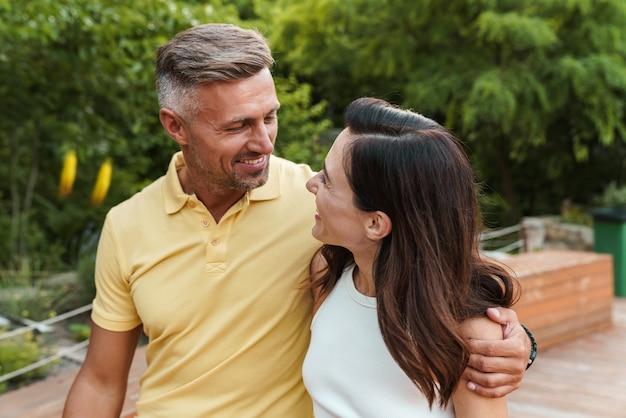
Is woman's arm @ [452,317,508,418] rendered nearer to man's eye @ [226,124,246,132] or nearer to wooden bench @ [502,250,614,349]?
man's eye @ [226,124,246,132]

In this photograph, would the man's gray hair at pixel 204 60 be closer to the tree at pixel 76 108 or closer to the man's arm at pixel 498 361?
the man's arm at pixel 498 361

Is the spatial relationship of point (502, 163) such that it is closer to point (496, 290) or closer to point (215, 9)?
point (215, 9)

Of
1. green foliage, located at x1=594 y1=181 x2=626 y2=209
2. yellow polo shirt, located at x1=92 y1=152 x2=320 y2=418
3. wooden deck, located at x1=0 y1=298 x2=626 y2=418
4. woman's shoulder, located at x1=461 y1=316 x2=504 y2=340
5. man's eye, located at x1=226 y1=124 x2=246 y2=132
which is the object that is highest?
man's eye, located at x1=226 y1=124 x2=246 y2=132

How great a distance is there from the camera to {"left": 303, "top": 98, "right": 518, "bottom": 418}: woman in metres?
1.61

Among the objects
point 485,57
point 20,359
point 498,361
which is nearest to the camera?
point 498,361

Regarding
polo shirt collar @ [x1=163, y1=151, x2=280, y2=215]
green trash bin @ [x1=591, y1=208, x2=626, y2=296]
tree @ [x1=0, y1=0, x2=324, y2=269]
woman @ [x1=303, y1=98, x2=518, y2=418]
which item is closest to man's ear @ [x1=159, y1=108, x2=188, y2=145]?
polo shirt collar @ [x1=163, y1=151, x2=280, y2=215]

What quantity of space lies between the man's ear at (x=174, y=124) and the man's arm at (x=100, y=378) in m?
0.48

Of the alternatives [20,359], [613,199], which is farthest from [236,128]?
[613,199]

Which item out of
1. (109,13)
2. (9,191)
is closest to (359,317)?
(109,13)

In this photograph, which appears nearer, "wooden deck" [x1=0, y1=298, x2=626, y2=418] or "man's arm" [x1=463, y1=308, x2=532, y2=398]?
"man's arm" [x1=463, y1=308, x2=532, y2=398]

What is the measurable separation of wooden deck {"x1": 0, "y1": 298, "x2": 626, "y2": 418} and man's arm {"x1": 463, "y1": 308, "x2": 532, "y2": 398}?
182 centimetres

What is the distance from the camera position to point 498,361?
1.60m

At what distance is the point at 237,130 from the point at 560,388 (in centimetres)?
305

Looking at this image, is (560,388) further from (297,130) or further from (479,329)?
(479,329)
